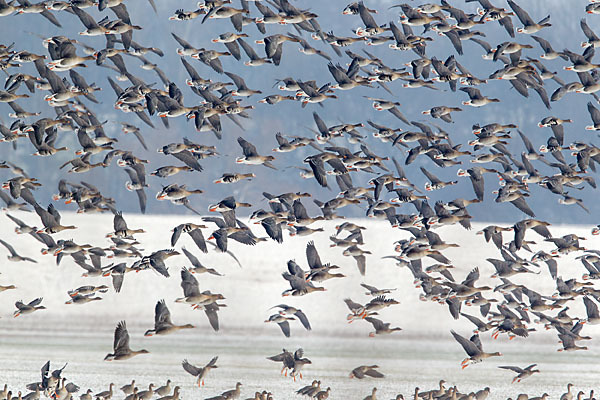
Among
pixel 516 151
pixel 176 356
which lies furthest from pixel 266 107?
pixel 176 356

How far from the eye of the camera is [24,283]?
28.1 meters

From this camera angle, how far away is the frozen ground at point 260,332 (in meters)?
15.9

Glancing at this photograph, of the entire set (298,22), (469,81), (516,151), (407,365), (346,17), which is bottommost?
(407,365)

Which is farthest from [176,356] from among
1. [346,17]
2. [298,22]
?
[346,17]

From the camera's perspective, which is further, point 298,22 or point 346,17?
point 346,17

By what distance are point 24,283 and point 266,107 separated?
16.3 m

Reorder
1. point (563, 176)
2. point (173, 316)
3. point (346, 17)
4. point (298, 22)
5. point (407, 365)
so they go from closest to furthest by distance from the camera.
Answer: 1. point (563, 176)
2. point (298, 22)
3. point (407, 365)
4. point (173, 316)
5. point (346, 17)

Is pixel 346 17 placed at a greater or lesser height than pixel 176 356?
greater

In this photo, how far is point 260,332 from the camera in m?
25.2

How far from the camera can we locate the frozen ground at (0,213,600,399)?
15861 millimetres

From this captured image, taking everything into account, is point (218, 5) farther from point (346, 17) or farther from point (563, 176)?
point (346, 17)

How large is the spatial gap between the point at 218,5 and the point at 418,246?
4873 mm

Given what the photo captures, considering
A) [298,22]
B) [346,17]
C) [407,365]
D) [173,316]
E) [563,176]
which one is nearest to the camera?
[563,176]

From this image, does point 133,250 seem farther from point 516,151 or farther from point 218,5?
point 516,151
